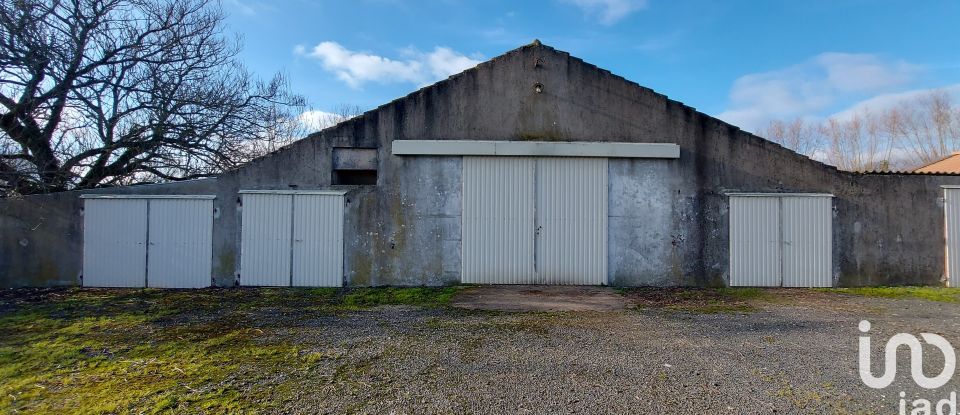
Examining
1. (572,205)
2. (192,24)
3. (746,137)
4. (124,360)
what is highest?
(192,24)

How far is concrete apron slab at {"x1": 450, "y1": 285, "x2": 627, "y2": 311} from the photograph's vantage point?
24.0 feet

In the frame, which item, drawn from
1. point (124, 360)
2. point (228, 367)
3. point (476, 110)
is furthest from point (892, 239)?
point (124, 360)

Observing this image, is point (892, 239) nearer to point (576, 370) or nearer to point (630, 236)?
point (630, 236)

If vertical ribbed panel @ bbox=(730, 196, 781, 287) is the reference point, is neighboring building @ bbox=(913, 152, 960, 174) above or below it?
above

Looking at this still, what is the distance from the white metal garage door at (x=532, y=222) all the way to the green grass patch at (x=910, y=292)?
4904 mm

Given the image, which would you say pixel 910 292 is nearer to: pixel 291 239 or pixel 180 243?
pixel 291 239

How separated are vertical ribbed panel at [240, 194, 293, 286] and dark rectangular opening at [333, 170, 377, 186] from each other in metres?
1.24

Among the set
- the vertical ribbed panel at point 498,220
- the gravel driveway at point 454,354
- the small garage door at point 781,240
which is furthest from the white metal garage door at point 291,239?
the small garage door at point 781,240

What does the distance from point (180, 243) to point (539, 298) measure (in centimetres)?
761

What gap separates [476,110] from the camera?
962cm

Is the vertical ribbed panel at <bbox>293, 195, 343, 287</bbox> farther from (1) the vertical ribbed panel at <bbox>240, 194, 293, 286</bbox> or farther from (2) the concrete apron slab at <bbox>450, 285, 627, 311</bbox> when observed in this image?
(2) the concrete apron slab at <bbox>450, 285, 627, 311</bbox>

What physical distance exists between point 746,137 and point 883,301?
12.8 feet

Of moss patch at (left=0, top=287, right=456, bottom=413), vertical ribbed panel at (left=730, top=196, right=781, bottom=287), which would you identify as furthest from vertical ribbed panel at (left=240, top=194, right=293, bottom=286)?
vertical ribbed panel at (left=730, top=196, right=781, bottom=287)

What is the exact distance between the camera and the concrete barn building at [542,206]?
9.40 m
